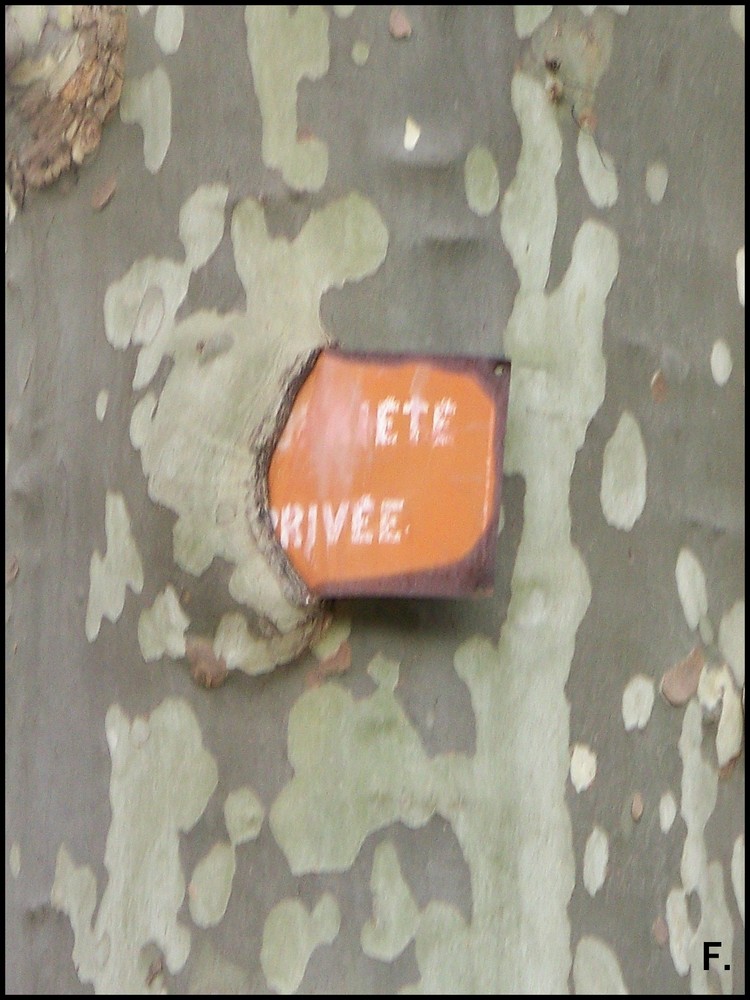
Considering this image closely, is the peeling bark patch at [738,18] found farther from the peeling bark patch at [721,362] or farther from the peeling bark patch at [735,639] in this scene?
the peeling bark patch at [735,639]

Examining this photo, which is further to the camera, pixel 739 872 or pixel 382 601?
pixel 739 872

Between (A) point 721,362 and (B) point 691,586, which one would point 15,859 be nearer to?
(B) point 691,586

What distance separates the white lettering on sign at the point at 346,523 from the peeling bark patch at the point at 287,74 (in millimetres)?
209

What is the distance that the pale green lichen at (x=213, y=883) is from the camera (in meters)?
0.65

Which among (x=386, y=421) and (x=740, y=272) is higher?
(x=740, y=272)

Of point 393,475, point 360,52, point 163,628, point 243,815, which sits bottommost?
point 243,815

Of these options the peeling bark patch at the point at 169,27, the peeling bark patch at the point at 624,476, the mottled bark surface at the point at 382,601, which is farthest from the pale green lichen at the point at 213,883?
the peeling bark patch at the point at 169,27

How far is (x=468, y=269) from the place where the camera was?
65cm

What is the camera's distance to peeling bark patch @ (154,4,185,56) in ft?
2.25

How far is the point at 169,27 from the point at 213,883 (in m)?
0.58

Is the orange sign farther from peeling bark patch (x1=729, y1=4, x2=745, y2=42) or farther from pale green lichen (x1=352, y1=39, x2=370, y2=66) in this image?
peeling bark patch (x1=729, y1=4, x2=745, y2=42)

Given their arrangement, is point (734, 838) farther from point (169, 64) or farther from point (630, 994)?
point (169, 64)

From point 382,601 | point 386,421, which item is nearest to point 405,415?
point 386,421

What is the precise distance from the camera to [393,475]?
2.08ft
